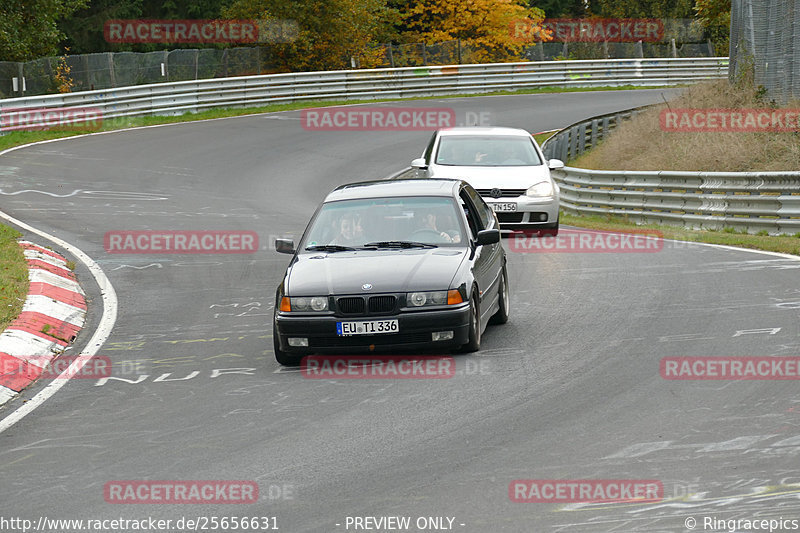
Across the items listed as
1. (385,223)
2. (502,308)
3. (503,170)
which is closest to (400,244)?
(385,223)

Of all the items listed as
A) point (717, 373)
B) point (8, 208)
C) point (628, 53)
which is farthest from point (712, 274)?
point (628, 53)

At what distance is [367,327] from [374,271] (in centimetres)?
56

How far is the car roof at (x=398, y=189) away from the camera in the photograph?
1092cm

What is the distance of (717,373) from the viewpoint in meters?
8.58

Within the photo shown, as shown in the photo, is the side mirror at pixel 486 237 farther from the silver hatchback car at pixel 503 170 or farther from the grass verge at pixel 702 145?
the grass verge at pixel 702 145

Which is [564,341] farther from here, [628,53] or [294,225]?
[628,53]

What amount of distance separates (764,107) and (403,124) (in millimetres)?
13651

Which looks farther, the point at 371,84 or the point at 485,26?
the point at 485,26

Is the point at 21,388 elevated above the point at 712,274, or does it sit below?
above

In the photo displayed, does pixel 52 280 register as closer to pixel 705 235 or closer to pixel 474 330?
pixel 474 330

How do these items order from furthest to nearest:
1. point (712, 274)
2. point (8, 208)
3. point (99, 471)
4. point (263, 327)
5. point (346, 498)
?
1. point (8, 208)
2. point (712, 274)
3. point (263, 327)
4. point (99, 471)
5. point (346, 498)

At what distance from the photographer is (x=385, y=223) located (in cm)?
1049

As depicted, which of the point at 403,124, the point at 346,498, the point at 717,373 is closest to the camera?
the point at 346,498

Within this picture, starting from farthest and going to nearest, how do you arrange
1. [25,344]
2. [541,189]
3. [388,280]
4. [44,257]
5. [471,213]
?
[541,189]
[44,257]
[471,213]
[25,344]
[388,280]
